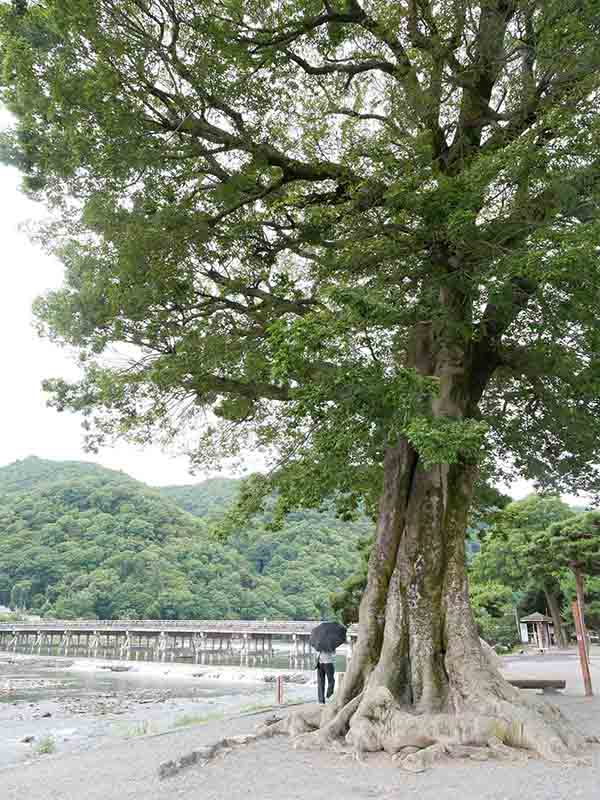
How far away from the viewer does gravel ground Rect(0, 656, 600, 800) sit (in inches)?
177

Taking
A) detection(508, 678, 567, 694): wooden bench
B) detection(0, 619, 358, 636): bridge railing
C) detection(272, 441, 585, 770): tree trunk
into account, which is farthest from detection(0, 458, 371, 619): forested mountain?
detection(272, 441, 585, 770): tree trunk

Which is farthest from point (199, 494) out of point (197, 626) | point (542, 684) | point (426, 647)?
point (426, 647)

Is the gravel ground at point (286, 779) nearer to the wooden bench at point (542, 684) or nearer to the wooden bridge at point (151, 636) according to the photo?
the wooden bench at point (542, 684)

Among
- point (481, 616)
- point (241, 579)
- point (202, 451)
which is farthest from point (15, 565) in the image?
point (202, 451)

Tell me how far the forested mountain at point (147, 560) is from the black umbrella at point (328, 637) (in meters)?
61.6

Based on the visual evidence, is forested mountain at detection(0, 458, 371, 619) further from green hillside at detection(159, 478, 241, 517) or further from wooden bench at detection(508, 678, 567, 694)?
wooden bench at detection(508, 678, 567, 694)

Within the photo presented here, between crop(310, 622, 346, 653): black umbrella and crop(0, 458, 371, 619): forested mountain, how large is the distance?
202ft

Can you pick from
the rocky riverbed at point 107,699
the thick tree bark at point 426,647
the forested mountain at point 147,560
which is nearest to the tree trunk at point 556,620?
the rocky riverbed at point 107,699

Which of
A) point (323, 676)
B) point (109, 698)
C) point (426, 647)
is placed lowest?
point (109, 698)

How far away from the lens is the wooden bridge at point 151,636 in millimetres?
49247

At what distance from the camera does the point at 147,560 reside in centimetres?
7706

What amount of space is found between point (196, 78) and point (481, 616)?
29.9 meters

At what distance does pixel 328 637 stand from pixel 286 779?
4.03m

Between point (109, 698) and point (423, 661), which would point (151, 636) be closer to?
point (109, 698)
